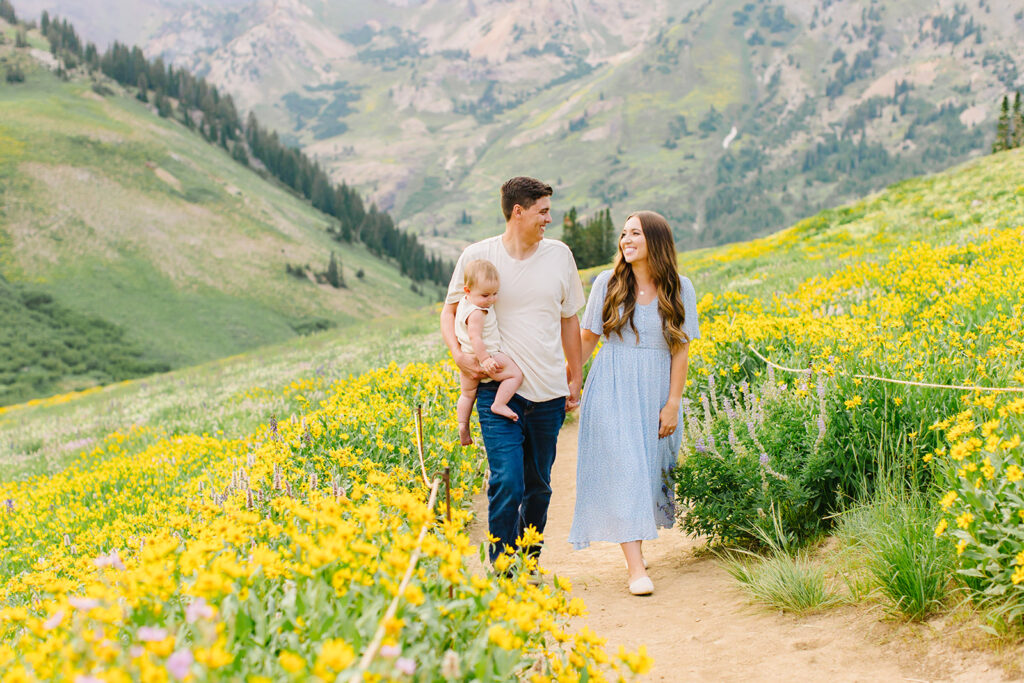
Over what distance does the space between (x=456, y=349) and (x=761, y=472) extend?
2.36m

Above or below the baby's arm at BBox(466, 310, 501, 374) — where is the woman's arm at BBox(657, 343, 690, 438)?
below

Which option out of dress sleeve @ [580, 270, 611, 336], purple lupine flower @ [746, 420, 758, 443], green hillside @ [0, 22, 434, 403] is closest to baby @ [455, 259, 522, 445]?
dress sleeve @ [580, 270, 611, 336]

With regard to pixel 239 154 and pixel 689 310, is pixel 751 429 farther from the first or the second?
pixel 239 154

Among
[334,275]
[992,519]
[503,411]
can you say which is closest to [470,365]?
[503,411]

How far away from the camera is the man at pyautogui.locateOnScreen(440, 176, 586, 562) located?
5.05 metres

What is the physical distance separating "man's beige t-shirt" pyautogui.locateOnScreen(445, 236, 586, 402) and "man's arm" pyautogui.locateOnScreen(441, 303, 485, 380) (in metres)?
0.25

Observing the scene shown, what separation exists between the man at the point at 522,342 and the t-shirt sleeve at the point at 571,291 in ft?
0.04

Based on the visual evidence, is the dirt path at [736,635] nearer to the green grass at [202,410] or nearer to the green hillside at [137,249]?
the green grass at [202,410]

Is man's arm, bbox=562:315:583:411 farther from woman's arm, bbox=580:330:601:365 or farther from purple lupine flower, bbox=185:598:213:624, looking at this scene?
purple lupine flower, bbox=185:598:213:624

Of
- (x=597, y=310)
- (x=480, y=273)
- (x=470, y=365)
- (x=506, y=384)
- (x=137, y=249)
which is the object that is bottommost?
(x=137, y=249)

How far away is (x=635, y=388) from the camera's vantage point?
18.5ft

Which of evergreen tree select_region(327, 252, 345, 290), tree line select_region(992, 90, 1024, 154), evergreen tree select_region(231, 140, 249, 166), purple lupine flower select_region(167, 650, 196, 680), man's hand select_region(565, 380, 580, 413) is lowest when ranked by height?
evergreen tree select_region(327, 252, 345, 290)

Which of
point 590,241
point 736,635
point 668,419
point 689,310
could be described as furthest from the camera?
point 590,241

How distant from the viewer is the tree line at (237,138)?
135375 millimetres
